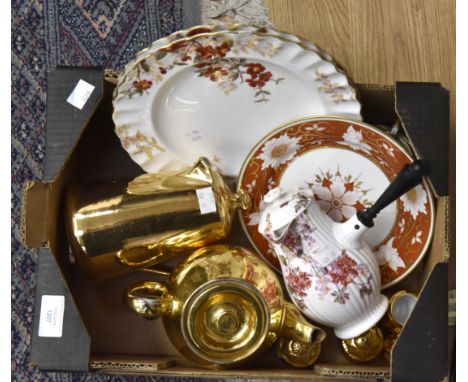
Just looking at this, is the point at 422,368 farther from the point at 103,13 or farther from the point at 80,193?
the point at 103,13

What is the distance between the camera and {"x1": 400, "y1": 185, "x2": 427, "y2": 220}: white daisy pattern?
747mm

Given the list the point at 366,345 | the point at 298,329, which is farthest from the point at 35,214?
the point at 366,345

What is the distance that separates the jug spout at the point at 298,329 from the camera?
693mm

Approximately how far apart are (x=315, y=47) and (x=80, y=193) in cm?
38

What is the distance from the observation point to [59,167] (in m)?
0.69

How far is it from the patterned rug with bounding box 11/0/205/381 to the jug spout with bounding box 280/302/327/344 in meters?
0.42

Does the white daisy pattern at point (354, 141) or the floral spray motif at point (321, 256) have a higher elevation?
the white daisy pattern at point (354, 141)

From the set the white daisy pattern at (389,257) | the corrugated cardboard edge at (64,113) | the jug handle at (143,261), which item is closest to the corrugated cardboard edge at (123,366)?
the jug handle at (143,261)

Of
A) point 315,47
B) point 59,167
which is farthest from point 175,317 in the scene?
point 315,47

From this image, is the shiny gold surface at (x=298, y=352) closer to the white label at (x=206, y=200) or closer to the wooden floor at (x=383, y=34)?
the white label at (x=206, y=200)

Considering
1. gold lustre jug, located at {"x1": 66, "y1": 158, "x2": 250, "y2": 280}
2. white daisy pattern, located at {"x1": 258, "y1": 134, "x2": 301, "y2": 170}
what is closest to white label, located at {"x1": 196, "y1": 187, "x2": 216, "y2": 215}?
gold lustre jug, located at {"x1": 66, "y1": 158, "x2": 250, "y2": 280}

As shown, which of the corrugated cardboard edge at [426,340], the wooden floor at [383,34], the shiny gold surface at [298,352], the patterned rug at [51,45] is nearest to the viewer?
the corrugated cardboard edge at [426,340]

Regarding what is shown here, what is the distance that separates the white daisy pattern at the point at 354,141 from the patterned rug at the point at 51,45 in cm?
43

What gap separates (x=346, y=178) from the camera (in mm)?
792
